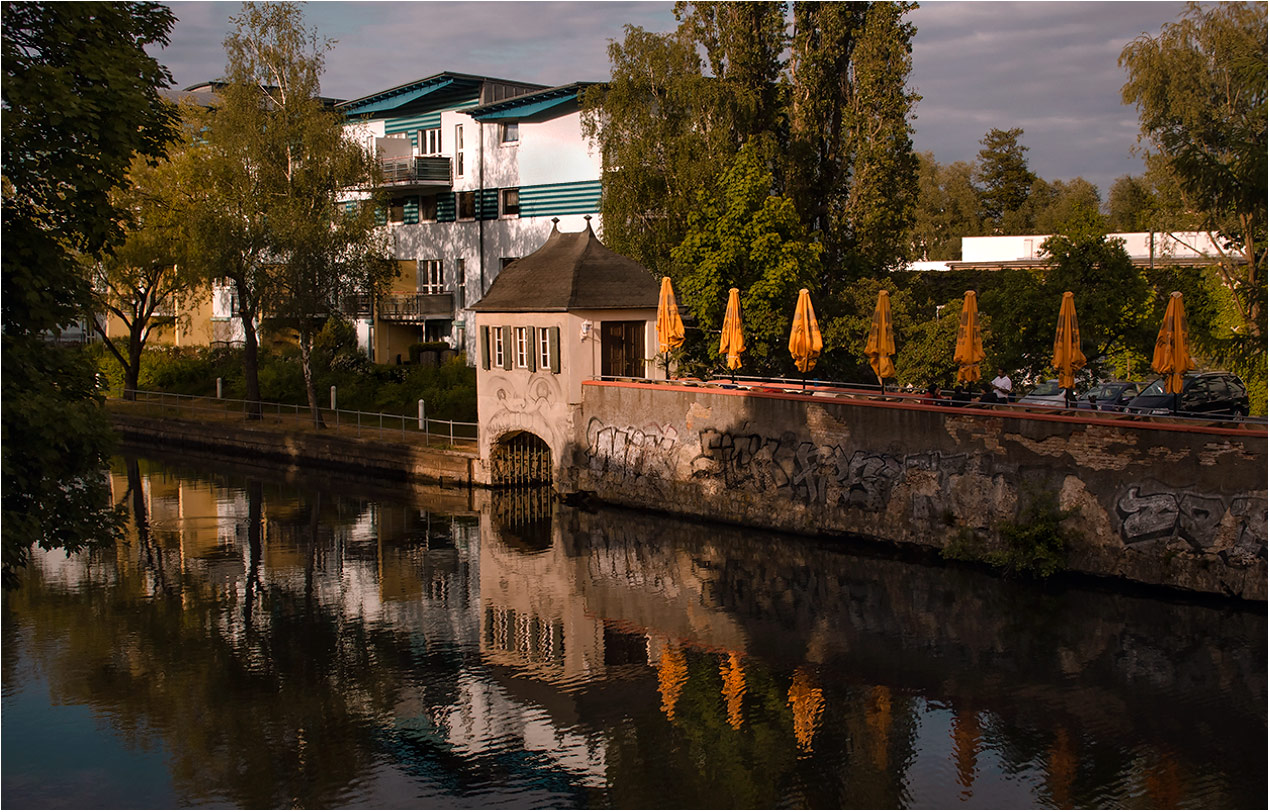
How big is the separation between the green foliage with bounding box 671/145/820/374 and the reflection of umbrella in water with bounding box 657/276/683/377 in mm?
1967

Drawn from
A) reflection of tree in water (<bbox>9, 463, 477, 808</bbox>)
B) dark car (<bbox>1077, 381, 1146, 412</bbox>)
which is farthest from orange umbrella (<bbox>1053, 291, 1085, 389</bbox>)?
reflection of tree in water (<bbox>9, 463, 477, 808</bbox>)

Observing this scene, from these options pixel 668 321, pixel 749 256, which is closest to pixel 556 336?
pixel 668 321

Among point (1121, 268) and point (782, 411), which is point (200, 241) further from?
point (1121, 268)

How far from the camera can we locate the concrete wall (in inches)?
809

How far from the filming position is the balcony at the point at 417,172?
49875 mm

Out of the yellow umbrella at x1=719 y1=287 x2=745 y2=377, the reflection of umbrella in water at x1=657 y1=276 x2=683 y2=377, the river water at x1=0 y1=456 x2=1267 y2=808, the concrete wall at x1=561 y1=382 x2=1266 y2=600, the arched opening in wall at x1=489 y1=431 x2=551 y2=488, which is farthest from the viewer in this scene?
the arched opening in wall at x1=489 y1=431 x2=551 y2=488

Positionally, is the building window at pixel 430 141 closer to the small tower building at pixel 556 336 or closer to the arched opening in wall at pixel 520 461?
the small tower building at pixel 556 336

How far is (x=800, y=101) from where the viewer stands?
118 feet

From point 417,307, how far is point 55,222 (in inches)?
1439

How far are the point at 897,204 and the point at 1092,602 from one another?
17213 millimetres

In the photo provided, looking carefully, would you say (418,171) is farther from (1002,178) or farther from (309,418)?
(1002,178)

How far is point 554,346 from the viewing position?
32250mm

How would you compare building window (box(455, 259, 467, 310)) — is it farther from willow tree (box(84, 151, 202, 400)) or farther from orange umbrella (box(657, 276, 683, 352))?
orange umbrella (box(657, 276, 683, 352))

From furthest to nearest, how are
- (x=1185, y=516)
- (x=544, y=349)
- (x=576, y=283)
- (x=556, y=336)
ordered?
(x=544, y=349)
(x=556, y=336)
(x=576, y=283)
(x=1185, y=516)
